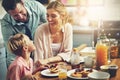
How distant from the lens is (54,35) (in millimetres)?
2619

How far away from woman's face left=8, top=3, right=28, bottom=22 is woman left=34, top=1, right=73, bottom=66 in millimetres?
333

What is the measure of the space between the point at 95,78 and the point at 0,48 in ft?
7.36

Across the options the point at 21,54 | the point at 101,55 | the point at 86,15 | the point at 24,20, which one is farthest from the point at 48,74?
the point at 86,15

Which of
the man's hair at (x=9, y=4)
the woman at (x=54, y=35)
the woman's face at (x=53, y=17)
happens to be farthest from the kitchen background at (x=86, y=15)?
the woman's face at (x=53, y=17)

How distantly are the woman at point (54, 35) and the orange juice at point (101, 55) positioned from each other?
1.94ft

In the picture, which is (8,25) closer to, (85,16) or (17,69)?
(17,69)

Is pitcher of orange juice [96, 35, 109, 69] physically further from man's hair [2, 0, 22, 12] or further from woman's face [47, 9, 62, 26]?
man's hair [2, 0, 22, 12]

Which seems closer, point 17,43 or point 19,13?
point 17,43

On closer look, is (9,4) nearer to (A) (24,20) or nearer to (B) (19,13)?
(B) (19,13)

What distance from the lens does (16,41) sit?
2.23 meters

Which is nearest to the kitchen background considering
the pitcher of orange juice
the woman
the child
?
the woman

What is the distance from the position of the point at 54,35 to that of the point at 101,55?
0.74m

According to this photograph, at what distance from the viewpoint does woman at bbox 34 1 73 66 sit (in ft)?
8.35

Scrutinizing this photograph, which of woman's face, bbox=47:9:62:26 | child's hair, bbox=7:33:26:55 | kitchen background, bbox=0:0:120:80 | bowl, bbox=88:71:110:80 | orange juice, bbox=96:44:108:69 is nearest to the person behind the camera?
bowl, bbox=88:71:110:80
